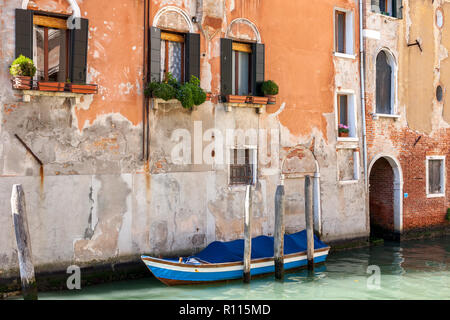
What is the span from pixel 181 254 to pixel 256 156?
2473 mm

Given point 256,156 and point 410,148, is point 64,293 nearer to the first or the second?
point 256,156

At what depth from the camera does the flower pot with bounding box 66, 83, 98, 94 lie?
8.01 metres

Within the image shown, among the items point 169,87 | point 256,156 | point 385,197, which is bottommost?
point 385,197

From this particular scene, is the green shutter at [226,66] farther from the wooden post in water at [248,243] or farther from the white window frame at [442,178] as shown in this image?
the white window frame at [442,178]

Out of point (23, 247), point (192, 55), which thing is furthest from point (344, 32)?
point (23, 247)

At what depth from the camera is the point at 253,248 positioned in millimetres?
9414

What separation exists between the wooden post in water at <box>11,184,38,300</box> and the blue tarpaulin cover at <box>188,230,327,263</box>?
3.03 metres

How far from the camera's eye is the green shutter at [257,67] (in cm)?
1031

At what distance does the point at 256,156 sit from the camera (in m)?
10.4

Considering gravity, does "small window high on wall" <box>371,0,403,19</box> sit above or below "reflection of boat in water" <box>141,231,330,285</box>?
above

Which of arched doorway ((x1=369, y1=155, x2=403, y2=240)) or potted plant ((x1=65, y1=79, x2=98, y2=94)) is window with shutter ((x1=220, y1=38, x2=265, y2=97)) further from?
arched doorway ((x1=369, y1=155, x2=403, y2=240))

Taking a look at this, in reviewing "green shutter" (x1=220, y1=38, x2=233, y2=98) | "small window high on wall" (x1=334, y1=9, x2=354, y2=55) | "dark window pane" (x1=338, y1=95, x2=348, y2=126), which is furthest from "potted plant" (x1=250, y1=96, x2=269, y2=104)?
"small window high on wall" (x1=334, y1=9, x2=354, y2=55)

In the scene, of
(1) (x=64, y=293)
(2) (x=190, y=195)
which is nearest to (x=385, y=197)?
(2) (x=190, y=195)
